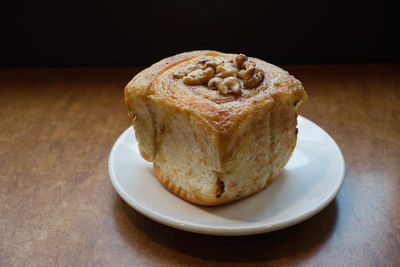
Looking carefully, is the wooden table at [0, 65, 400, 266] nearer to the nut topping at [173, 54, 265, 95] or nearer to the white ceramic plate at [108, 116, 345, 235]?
the white ceramic plate at [108, 116, 345, 235]

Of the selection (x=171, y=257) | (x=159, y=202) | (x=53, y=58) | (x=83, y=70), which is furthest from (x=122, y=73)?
(x=171, y=257)

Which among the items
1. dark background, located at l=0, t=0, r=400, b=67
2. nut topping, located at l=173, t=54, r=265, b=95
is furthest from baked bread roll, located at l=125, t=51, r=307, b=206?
dark background, located at l=0, t=0, r=400, b=67

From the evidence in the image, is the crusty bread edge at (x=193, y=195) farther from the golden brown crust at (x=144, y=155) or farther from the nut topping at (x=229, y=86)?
the nut topping at (x=229, y=86)

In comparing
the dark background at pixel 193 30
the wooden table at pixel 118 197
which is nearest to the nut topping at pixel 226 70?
the wooden table at pixel 118 197

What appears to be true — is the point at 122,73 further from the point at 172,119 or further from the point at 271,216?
the point at 271,216

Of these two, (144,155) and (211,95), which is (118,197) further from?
(211,95)

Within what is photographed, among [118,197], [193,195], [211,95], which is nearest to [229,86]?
[211,95]
